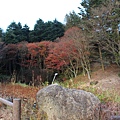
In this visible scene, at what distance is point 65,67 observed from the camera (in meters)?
20.3

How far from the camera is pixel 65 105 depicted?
11.0 ft

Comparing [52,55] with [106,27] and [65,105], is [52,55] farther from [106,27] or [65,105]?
A: [65,105]

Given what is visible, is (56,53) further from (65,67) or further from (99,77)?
(99,77)

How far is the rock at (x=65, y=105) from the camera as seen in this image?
10.8ft

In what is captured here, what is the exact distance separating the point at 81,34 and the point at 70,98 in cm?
1511

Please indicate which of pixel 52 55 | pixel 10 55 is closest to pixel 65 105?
pixel 52 55

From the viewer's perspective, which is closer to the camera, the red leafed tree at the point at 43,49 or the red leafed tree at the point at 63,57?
the red leafed tree at the point at 63,57

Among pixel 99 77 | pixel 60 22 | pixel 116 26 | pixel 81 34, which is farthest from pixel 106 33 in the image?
pixel 60 22

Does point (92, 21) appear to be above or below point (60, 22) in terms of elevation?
below

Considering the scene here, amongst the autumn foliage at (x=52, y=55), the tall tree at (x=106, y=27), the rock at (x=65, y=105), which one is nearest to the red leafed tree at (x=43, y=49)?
the autumn foliage at (x=52, y=55)

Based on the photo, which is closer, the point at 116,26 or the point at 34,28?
the point at 116,26

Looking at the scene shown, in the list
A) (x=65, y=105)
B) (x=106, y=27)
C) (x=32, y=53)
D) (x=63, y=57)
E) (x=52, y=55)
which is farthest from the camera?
(x=32, y=53)

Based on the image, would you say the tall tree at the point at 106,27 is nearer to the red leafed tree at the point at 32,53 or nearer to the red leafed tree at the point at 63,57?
the red leafed tree at the point at 63,57

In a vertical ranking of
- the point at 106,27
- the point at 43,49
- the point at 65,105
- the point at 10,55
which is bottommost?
the point at 65,105
